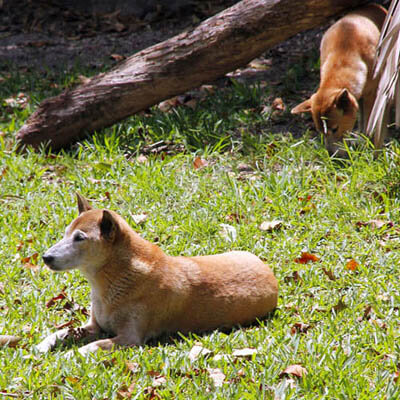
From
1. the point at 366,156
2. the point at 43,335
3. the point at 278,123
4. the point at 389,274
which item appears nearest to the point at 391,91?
the point at 366,156

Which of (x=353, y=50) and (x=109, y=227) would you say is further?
(x=353, y=50)

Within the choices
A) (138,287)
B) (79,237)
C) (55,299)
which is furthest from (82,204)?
(55,299)

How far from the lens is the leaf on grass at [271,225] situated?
18.3 ft

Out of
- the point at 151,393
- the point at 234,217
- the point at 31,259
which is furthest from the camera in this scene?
the point at 234,217

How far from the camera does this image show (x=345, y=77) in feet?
23.0

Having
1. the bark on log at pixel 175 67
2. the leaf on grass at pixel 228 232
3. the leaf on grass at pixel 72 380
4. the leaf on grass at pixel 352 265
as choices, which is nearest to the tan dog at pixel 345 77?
the bark on log at pixel 175 67

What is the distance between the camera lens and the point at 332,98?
6738 millimetres

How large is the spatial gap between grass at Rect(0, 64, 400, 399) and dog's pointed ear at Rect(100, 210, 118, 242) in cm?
72

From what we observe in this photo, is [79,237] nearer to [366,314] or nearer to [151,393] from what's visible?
[151,393]

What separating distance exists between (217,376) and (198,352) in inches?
10.1

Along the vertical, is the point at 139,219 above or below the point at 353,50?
below

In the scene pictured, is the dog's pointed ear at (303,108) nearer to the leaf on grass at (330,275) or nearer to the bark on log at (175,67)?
the bark on log at (175,67)

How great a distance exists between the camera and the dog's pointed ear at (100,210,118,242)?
4102 millimetres

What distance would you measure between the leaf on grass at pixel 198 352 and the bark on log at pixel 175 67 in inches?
158
